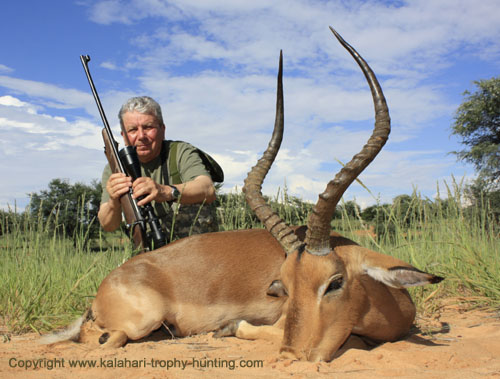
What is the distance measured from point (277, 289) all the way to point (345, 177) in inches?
41.4

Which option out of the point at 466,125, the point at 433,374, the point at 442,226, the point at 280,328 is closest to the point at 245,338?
the point at 280,328

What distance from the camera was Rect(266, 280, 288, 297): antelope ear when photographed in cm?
350

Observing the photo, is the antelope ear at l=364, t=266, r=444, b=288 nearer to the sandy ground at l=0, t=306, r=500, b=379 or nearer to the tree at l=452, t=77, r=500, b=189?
the sandy ground at l=0, t=306, r=500, b=379

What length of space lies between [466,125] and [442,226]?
32.6 meters

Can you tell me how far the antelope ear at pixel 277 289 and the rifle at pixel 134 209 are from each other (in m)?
1.75

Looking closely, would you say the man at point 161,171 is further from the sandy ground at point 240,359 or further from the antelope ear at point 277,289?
the antelope ear at point 277,289

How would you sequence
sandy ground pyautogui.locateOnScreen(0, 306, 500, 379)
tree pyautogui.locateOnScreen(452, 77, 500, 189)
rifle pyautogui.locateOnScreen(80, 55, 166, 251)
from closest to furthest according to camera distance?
sandy ground pyautogui.locateOnScreen(0, 306, 500, 379)
rifle pyautogui.locateOnScreen(80, 55, 166, 251)
tree pyautogui.locateOnScreen(452, 77, 500, 189)

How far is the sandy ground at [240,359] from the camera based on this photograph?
2812 mm

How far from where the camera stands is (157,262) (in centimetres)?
400

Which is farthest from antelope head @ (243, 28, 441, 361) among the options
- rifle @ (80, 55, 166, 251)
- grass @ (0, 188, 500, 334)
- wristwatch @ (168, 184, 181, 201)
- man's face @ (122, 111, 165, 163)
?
man's face @ (122, 111, 165, 163)

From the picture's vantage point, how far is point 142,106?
5977 millimetres

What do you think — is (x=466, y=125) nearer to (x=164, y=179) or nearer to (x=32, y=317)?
(x=164, y=179)

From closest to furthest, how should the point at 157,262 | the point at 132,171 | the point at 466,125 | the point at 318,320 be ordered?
the point at 318,320
the point at 157,262
the point at 132,171
the point at 466,125

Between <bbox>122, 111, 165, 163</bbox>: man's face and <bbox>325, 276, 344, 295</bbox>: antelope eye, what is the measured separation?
3615mm
